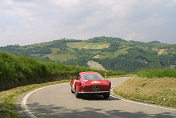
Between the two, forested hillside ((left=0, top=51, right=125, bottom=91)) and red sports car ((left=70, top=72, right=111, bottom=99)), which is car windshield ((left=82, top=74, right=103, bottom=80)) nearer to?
red sports car ((left=70, top=72, right=111, bottom=99))

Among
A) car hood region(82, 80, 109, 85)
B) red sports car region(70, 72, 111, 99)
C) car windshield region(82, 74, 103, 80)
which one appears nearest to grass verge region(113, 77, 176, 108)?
red sports car region(70, 72, 111, 99)

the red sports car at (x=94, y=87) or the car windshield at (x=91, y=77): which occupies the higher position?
the car windshield at (x=91, y=77)

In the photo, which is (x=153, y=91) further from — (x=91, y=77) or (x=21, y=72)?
(x=21, y=72)

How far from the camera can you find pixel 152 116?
6.14m

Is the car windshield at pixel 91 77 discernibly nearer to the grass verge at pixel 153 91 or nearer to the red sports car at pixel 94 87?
the red sports car at pixel 94 87

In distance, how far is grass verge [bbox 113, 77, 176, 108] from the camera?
8387mm

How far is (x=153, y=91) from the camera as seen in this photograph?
959 centimetres

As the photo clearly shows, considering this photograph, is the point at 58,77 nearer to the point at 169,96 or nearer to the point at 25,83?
the point at 25,83

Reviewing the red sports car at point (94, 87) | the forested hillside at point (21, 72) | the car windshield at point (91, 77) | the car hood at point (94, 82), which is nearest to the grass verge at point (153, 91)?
the red sports car at point (94, 87)

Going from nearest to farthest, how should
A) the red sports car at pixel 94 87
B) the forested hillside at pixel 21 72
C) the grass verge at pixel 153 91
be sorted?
1. the grass verge at pixel 153 91
2. the red sports car at pixel 94 87
3. the forested hillside at pixel 21 72

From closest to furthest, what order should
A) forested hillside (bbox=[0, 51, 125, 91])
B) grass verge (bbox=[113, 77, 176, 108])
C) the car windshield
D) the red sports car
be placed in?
1. grass verge (bbox=[113, 77, 176, 108])
2. the red sports car
3. the car windshield
4. forested hillside (bbox=[0, 51, 125, 91])

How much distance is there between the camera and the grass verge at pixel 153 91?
8387 millimetres

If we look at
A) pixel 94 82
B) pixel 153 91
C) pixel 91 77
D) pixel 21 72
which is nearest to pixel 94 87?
pixel 94 82

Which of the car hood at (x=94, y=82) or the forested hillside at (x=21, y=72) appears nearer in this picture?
the car hood at (x=94, y=82)
